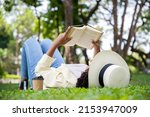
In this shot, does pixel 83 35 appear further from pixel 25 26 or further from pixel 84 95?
pixel 25 26

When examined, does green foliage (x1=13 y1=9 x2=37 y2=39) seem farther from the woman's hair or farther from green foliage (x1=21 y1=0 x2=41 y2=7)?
the woman's hair

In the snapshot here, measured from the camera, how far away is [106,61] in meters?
6.39

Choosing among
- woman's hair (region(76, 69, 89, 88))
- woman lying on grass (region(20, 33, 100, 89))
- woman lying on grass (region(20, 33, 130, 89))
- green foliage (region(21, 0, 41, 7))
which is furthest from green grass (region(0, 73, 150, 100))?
green foliage (region(21, 0, 41, 7))

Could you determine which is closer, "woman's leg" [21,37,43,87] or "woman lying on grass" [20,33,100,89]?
"woman lying on grass" [20,33,100,89]

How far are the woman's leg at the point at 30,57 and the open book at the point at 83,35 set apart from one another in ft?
5.23

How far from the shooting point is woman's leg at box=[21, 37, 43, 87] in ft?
27.8

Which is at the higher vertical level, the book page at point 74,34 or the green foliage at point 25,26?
the book page at point 74,34

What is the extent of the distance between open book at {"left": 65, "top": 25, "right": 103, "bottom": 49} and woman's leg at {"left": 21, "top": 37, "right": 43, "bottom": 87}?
159cm

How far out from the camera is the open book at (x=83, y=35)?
6.68 metres

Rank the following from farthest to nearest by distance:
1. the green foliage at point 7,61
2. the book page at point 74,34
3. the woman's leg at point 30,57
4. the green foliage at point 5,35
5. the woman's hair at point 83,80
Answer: the green foliage at point 7,61 < the green foliage at point 5,35 < the woman's leg at point 30,57 < the book page at point 74,34 < the woman's hair at point 83,80

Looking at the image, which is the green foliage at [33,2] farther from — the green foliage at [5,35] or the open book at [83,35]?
the green foliage at [5,35]

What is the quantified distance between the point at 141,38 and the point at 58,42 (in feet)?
108

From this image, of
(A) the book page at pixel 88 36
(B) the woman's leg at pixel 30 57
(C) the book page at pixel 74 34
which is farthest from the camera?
(B) the woman's leg at pixel 30 57

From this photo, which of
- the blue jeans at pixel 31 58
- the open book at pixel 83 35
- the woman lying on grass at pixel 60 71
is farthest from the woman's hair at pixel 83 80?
the blue jeans at pixel 31 58
